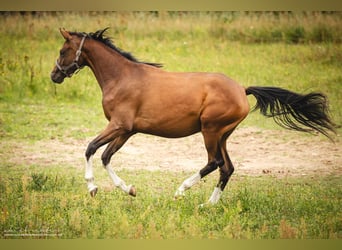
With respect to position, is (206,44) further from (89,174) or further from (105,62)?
(89,174)

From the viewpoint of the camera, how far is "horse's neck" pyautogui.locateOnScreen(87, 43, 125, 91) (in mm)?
6234

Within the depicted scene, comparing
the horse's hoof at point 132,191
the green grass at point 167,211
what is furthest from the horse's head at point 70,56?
the horse's hoof at point 132,191

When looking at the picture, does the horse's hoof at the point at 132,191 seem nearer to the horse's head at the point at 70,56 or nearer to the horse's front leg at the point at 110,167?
the horse's front leg at the point at 110,167

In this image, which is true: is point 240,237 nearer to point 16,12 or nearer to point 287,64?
point 287,64

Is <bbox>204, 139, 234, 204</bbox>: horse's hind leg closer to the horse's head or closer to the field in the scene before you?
the field

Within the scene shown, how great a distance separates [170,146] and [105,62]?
1.76m

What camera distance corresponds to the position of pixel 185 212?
5.86 meters

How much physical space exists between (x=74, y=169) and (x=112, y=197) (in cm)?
97

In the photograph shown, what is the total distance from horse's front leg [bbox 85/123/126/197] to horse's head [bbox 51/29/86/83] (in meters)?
0.67

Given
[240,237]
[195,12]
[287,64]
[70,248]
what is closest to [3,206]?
[70,248]

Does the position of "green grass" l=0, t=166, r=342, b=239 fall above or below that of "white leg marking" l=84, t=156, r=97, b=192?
below

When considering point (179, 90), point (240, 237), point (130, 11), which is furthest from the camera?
point (130, 11)

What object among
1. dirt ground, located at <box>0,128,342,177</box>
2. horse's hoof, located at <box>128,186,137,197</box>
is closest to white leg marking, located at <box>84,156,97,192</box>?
horse's hoof, located at <box>128,186,137,197</box>

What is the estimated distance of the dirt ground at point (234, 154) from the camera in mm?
7027
